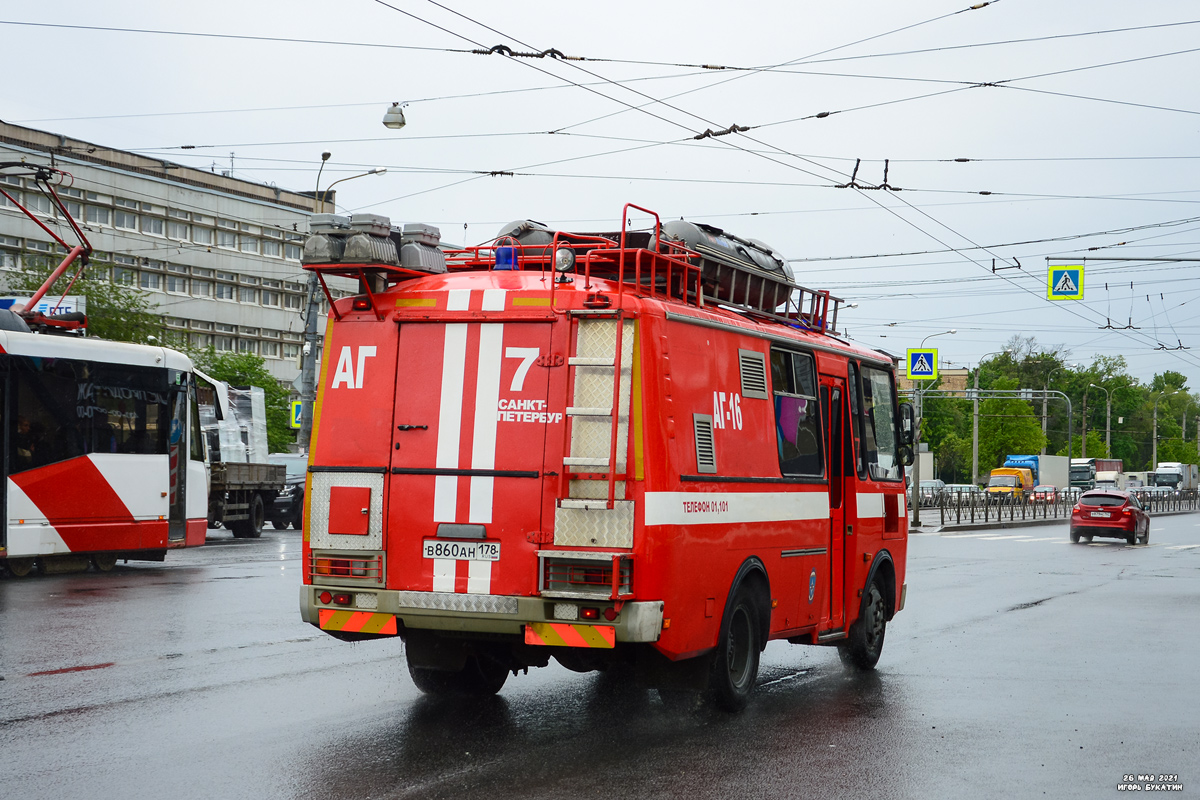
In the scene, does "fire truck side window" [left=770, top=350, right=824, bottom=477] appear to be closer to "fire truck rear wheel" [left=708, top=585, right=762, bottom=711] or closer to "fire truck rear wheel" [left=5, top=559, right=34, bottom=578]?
"fire truck rear wheel" [left=708, top=585, right=762, bottom=711]

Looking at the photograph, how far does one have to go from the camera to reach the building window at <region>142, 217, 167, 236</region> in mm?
68438

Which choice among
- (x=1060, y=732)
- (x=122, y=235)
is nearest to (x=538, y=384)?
(x=1060, y=732)

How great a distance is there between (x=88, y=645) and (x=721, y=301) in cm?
638

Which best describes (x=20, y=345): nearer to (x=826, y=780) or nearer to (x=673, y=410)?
(x=673, y=410)

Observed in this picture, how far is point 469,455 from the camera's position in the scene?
764cm

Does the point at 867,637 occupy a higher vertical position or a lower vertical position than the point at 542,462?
lower

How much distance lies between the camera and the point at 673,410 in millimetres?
7645

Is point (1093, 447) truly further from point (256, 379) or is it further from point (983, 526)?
point (256, 379)

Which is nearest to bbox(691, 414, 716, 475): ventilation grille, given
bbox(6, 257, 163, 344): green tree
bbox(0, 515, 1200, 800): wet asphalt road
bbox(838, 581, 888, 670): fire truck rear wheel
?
bbox(0, 515, 1200, 800): wet asphalt road

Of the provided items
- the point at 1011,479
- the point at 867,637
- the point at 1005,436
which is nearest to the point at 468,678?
the point at 867,637

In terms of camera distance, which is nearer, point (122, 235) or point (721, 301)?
point (721, 301)

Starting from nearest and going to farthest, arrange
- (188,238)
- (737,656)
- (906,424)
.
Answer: (737,656), (906,424), (188,238)
